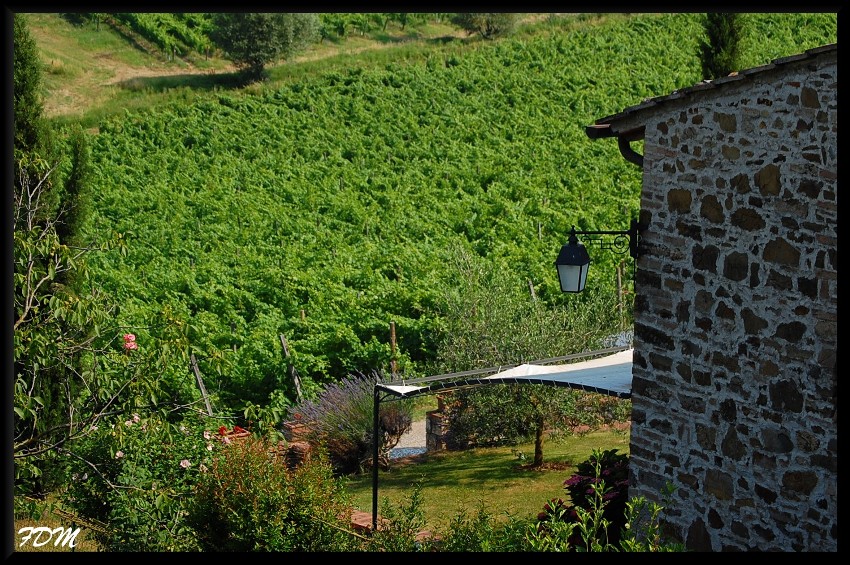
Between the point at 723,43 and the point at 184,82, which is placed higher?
the point at 184,82

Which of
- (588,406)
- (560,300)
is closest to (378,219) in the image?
(560,300)

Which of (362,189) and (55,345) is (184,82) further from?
(55,345)

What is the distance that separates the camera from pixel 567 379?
833 cm

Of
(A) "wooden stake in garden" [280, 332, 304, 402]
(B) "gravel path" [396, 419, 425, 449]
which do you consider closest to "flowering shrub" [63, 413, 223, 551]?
(A) "wooden stake in garden" [280, 332, 304, 402]

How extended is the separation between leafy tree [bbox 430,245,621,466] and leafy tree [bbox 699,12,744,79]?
6.94m

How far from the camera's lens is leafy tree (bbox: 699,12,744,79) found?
18.3 meters

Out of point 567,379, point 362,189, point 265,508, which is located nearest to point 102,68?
point 362,189

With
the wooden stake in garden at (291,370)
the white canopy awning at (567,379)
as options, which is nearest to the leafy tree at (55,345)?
the white canopy awning at (567,379)

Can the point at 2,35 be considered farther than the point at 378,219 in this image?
No

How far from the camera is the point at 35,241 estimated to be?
7582mm

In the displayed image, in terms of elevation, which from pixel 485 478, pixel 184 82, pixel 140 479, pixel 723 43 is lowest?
pixel 485 478

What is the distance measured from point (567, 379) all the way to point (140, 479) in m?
3.62
